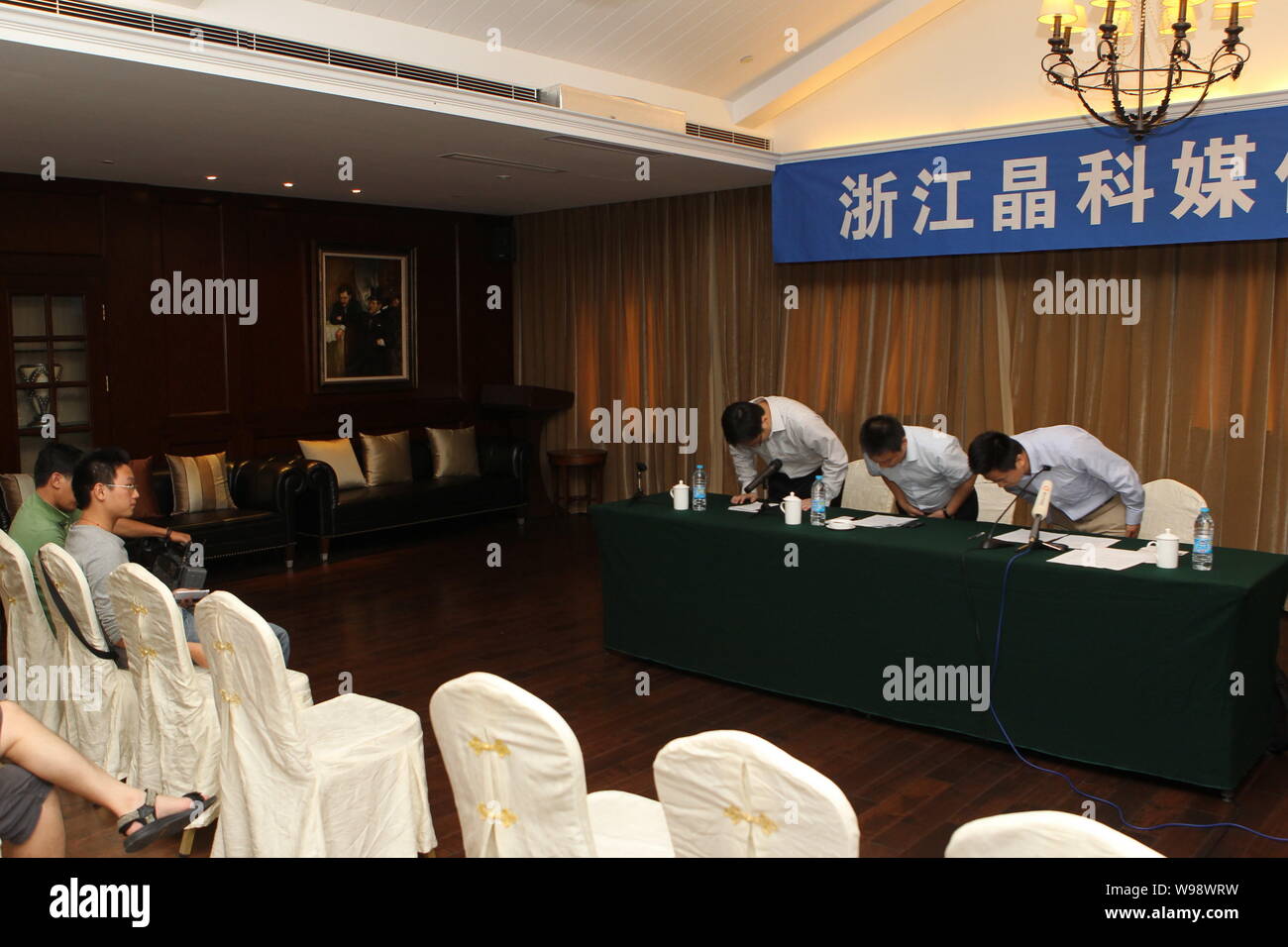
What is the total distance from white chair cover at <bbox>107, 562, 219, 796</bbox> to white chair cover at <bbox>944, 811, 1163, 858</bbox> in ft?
8.21

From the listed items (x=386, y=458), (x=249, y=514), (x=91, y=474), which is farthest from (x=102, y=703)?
(x=386, y=458)

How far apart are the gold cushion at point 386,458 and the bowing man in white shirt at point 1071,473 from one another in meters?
5.57

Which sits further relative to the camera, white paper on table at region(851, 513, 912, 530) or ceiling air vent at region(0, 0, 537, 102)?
white paper on table at region(851, 513, 912, 530)

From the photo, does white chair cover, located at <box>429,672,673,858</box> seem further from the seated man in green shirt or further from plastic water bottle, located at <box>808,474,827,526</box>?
plastic water bottle, located at <box>808,474,827,526</box>

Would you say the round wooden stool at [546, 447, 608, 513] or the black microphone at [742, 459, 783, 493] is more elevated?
the black microphone at [742, 459, 783, 493]

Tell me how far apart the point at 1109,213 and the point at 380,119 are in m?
4.11

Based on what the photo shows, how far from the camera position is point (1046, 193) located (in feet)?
20.9

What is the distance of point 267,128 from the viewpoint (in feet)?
19.6

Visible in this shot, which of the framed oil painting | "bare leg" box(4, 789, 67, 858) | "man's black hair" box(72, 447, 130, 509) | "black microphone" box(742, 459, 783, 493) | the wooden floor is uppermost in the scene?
the framed oil painting

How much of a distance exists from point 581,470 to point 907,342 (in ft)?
11.3

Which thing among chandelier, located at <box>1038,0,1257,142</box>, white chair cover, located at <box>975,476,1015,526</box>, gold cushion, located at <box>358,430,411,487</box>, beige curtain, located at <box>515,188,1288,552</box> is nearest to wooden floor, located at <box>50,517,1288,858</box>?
gold cushion, located at <box>358,430,411,487</box>

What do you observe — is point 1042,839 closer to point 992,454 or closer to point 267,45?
point 992,454

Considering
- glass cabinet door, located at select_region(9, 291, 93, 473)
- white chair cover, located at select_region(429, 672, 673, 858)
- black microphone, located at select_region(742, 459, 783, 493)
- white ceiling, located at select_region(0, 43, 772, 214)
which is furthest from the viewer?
glass cabinet door, located at select_region(9, 291, 93, 473)

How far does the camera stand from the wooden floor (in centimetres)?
Answer: 369
